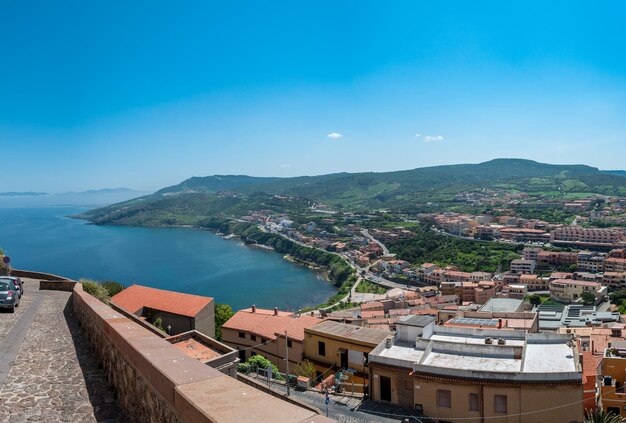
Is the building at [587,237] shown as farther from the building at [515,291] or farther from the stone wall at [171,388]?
the stone wall at [171,388]

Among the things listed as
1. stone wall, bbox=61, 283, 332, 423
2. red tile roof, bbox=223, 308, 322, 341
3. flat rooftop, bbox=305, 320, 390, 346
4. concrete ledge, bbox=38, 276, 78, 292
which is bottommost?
red tile roof, bbox=223, 308, 322, 341

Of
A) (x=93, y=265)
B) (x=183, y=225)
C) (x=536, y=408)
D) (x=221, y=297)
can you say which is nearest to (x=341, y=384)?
(x=536, y=408)

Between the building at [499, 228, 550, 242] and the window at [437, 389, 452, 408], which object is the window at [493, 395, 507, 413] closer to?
the window at [437, 389, 452, 408]

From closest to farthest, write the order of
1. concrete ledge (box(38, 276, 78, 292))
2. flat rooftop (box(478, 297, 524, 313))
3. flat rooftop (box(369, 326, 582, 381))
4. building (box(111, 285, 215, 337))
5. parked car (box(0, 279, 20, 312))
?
parked car (box(0, 279, 20, 312)) < flat rooftop (box(369, 326, 582, 381)) < concrete ledge (box(38, 276, 78, 292)) < building (box(111, 285, 215, 337)) < flat rooftop (box(478, 297, 524, 313))

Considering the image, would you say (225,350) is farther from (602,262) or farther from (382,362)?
(602,262)

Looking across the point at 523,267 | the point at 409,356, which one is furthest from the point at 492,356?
the point at 523,267

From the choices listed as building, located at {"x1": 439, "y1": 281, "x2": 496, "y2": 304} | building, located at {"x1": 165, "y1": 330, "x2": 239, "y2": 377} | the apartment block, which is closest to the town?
building, located at {"x1": 165, "y1": 330, "x2": 239, "y2": 377}

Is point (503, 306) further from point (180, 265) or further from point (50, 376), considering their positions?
point (180, 265)
